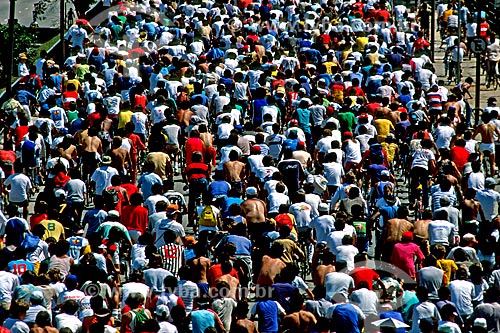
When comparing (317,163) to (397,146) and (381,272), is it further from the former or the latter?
(381,272)

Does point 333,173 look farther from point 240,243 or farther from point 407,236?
point 240,243

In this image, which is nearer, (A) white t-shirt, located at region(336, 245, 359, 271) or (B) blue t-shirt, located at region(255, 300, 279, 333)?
(B) blue t-shirt, located at region(255, 300, 279, 333)

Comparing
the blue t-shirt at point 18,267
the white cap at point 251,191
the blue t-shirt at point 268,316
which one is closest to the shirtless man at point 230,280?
the blue t-shirt at point 268,316

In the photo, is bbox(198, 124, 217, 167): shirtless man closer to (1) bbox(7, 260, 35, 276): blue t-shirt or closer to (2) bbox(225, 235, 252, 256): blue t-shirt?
(2) bbox(225, 235, 252, 256): blue t-shirt

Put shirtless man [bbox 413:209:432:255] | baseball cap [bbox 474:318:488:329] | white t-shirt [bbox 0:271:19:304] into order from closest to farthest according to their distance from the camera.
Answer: baseball cap [bbox 474:318:488:329]
white t-shirt [bbox 0:271:19:304]
shirtless man [bbox 413:209:432:255]

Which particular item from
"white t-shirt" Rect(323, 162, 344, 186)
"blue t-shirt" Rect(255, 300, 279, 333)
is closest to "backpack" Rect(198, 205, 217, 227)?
"white t-shirt" Rect(323, 162, 344, 186)

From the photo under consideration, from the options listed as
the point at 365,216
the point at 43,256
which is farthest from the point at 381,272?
the point at 43,256

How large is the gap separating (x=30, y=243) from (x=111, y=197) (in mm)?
2351

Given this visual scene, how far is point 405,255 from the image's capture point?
2486cm

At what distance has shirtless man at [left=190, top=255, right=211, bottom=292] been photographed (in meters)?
23.6

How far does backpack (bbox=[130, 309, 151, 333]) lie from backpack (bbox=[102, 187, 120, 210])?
15.3ft

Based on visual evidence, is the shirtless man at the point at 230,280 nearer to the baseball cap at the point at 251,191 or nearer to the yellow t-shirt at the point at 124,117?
the baseball cap at the point at 251,191

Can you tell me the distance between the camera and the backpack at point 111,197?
26328 mm

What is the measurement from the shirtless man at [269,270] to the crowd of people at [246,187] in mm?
33
